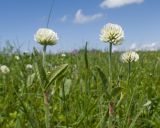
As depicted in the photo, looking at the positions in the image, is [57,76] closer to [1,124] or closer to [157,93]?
[1,124]

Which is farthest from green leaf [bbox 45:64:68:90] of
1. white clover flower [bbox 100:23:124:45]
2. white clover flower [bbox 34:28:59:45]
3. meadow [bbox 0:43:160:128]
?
white clover flower [bbox 100:23:124:45]

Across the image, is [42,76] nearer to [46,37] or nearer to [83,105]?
[46,37]

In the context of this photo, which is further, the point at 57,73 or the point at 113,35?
the point at 113,35

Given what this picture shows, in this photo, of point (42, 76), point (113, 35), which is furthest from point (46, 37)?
→ point (42, 76)

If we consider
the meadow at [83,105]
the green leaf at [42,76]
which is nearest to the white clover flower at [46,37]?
the meadow at [83,105]

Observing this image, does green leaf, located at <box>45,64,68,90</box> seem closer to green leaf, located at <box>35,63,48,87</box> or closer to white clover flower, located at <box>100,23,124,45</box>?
green leaf, located at <box>35,63,48,87</box>
